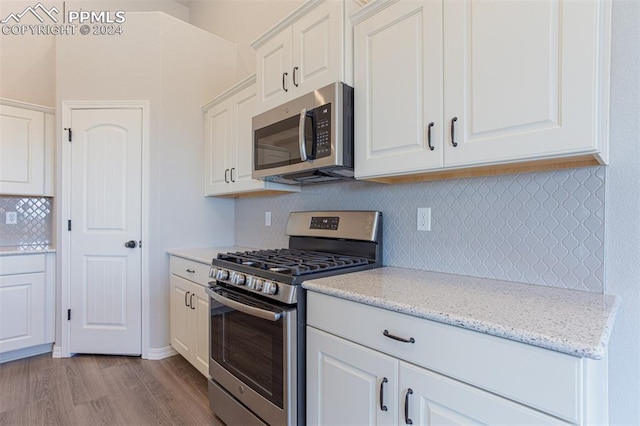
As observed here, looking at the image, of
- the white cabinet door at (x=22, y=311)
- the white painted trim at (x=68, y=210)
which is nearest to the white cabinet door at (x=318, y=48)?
the white painted trim at (x=68, y=210)

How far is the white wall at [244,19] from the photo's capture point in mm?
2912

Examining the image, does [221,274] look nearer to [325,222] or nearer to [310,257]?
[310,257]

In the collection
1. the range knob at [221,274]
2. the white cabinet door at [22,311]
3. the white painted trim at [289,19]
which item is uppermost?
the white painted trim at [289,19]

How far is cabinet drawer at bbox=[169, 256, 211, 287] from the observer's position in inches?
91.2

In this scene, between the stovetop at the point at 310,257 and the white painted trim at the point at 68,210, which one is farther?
the white painted trim at the point at 68,210

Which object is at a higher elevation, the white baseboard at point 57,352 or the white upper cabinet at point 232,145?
the white upper cabinet at point 232,145

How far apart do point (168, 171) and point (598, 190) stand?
2873 millimetres

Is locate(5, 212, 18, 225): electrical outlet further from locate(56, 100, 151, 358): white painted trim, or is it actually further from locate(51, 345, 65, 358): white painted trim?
locate(51, 345, 65, 358): white painted trim

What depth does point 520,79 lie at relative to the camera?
1134 millimetres

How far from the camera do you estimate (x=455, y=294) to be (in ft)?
4.04

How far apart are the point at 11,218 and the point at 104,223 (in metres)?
1.07

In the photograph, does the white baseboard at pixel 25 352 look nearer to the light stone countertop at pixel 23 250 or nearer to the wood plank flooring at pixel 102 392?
the wood plank flooring at pixel 102 392

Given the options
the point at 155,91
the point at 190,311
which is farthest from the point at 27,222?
the point at 190,311

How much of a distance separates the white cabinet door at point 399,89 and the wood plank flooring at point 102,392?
1.77 metres
